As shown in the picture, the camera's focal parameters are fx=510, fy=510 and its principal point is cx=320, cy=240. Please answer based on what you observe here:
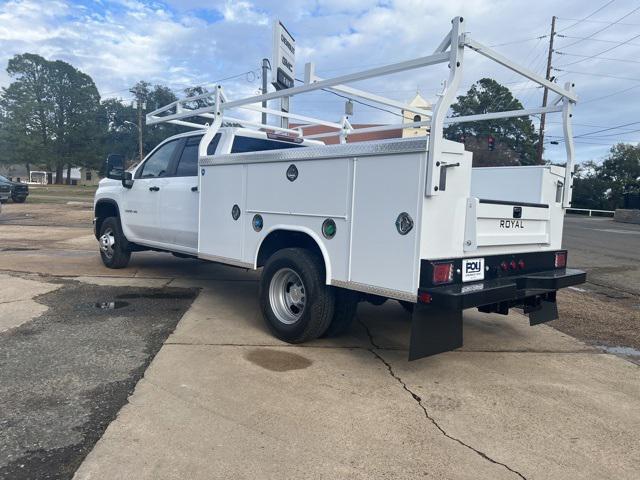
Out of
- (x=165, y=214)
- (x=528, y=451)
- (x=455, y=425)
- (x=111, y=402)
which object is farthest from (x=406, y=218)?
(x=165, y=214)

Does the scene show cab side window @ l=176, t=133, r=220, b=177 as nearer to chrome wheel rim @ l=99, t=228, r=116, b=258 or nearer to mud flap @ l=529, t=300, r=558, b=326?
chrome wheel rim @ l=99, t=228, r=116, b=258

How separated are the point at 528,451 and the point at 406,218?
1.74m

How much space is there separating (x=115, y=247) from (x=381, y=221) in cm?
580

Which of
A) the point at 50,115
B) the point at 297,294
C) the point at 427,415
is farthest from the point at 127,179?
the point at 50,115

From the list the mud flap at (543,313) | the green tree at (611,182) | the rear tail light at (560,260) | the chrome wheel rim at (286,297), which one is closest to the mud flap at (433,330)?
the mud flap at (543,313)

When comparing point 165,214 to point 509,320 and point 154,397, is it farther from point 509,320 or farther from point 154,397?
point 509,320

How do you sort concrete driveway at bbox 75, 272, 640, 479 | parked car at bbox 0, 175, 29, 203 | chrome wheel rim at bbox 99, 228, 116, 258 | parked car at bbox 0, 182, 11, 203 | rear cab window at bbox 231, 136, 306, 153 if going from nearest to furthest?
concrete driveway at bbox 75, 272, 640, 479 → rear cab window at bbox 231, 136, 306, 153 → chrome wheel rim at bbox 99, 228, 116, 258 → parked car at bbox 0, 182, 11, 203 → parked car at bbox 0, 175, 29, 203

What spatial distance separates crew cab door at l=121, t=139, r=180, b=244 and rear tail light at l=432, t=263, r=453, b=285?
4.36 m

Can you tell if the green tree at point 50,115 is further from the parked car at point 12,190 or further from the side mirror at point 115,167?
the side mirror at point 115,167

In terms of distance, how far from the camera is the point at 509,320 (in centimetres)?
Answer: 654

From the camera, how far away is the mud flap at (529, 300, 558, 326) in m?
5.06

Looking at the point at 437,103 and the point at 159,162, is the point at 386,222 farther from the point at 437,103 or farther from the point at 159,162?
the point at 159,162

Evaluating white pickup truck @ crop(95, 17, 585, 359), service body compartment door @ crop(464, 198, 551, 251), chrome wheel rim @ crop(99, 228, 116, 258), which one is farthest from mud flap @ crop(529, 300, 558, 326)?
chrome wheel rim @ crop(99, 228, 116, 258)

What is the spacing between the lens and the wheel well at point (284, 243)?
4.83 metres
